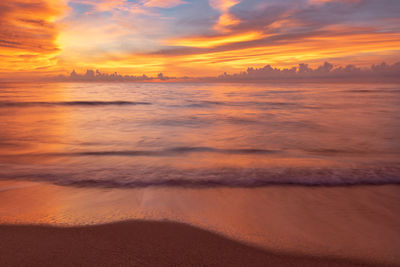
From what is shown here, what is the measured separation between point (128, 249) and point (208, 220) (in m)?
0.93

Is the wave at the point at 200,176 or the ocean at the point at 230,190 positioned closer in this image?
the ocean at the point at 230,190

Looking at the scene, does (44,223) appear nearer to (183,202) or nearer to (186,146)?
(183,202)

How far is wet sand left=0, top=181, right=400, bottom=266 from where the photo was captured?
7.04ft

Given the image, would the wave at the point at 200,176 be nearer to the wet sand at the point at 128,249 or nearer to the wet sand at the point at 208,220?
the wet sand at the point at 208,220

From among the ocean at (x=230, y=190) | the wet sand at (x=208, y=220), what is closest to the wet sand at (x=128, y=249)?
the wet sand at (x=208, y=220)

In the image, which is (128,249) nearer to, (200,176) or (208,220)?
(208,220)

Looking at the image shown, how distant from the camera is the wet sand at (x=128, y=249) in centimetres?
196

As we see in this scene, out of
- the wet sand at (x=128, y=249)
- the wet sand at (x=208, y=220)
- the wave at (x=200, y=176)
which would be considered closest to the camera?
the wet sand at (x=128, y=249)

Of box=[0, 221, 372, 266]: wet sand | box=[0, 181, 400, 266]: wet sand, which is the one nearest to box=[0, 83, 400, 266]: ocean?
box=[0, 181, 400, 266]: wet sand

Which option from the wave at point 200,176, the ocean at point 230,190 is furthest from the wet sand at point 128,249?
the wave at point 200,176

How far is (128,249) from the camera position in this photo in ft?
6.95

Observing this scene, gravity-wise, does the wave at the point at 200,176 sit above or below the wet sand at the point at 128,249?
below

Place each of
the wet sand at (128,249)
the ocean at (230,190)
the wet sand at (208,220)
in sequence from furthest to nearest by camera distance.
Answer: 1. the ocean at (230,190)
2. the wet sand at (208,220)
3. the wet sand at (128,249)

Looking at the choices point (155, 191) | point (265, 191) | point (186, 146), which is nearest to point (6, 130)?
point (186, 146)
